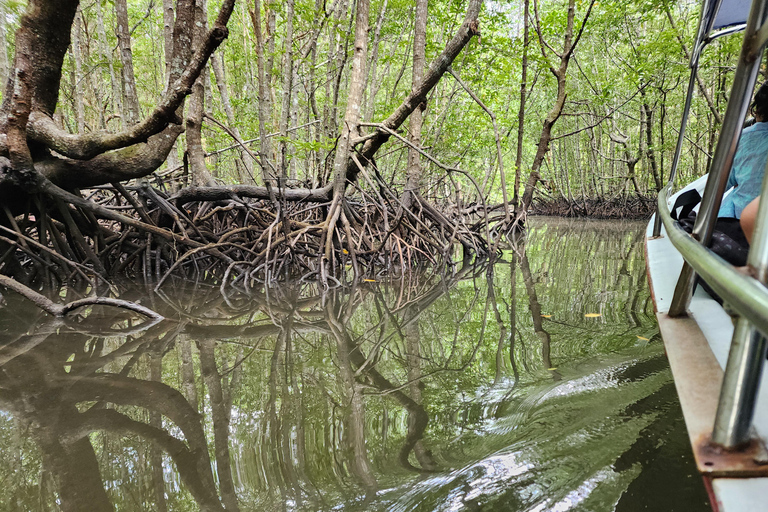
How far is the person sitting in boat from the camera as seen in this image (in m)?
1.32

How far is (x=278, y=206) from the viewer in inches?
169

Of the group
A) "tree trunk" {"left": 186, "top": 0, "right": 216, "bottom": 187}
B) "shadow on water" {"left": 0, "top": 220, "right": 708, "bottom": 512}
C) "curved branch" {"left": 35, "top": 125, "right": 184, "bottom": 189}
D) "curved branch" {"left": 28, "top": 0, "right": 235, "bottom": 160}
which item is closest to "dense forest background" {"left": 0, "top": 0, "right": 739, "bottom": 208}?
"tree trunk" {"left": 186, "top": 0, "right": 216, "bottom": 187}

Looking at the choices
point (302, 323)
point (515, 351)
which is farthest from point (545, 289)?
point (302, 323)

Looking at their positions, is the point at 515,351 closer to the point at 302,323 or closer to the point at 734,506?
the point at 302,323

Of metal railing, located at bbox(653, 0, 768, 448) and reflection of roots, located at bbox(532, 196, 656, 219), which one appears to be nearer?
metal railing, located at bbox(653, 0, 768, 448)

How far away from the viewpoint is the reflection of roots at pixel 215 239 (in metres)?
3.59

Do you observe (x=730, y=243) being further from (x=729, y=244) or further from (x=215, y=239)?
(x=215, y=239)

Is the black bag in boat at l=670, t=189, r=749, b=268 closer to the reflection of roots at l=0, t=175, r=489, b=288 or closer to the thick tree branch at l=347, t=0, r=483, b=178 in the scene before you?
the reflection of roots at l=0, t=175, r=489, b=288

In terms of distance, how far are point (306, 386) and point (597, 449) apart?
105 cm

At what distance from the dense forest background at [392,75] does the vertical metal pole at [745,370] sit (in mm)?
4117

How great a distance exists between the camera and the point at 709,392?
70cm

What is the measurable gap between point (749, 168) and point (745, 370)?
1.32 m

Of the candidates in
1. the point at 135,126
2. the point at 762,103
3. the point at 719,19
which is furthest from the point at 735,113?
the point at 135,126

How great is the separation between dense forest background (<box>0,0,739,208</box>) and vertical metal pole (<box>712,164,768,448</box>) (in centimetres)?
412
